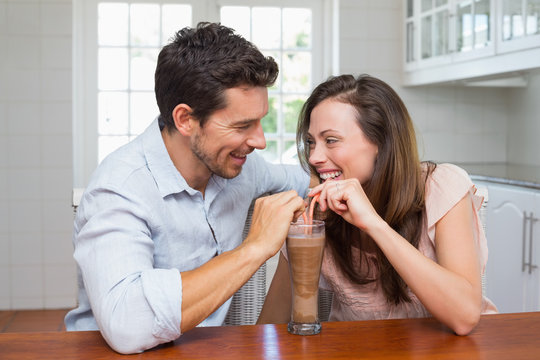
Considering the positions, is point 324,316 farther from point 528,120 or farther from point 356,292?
point 528,120

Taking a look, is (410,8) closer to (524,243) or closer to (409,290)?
(524,243)

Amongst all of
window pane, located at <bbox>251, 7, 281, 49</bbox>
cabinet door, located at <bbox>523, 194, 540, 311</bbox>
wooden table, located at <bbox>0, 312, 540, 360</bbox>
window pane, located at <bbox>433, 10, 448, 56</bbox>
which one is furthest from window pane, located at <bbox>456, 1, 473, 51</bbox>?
wooden table, located at <bbox>0, 312, 540, 360</bbox>

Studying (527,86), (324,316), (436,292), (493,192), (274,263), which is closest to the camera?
(436,292)

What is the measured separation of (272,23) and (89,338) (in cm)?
350

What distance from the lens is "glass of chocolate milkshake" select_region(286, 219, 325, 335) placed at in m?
1.13

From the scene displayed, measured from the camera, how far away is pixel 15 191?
12.5 feet

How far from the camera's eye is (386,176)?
1.58 m

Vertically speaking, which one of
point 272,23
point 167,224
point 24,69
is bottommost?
point 167,224

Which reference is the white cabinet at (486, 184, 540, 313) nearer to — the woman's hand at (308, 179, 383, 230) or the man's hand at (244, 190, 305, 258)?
the woman's hand at (308, 179, 383, 230)

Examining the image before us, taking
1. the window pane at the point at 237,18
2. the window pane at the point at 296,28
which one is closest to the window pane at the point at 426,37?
the window pane at the point at 296,28

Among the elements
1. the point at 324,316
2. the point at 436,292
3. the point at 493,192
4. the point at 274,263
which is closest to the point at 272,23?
the point at 493,192

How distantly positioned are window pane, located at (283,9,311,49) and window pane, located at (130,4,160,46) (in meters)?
0.89

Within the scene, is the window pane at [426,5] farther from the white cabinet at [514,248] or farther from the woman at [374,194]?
the woman at [374,194]

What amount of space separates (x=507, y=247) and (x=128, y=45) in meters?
2.74
